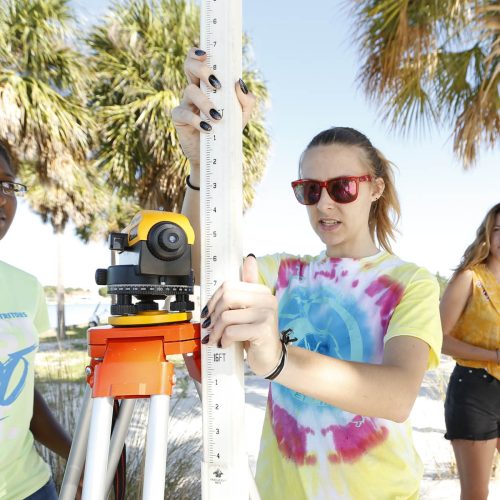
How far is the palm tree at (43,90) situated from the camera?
8.12 metres

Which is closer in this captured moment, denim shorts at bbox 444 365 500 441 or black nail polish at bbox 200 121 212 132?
black nail polish at bbox 200 121 212 132

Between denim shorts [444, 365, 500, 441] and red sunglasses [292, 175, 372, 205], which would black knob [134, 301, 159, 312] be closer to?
red sunglasses [292, 175, 372, 205]

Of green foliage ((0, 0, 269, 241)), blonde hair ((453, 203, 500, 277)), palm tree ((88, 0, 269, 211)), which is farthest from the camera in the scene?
palm tree ((88, 0, 269, 211))

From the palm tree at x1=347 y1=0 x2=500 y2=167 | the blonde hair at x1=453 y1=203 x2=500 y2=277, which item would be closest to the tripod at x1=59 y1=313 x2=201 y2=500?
the blonde hair at x1=453 y1=203 x2=500 y2=277

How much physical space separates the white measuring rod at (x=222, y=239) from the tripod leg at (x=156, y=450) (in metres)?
0.08

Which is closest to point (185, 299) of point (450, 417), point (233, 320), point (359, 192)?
point (233, 320)

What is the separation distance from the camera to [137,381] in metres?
0.91

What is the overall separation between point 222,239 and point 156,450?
40 centimetres

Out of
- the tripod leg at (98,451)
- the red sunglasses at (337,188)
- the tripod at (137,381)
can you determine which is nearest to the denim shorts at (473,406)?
the red sunglasses at (337,188)

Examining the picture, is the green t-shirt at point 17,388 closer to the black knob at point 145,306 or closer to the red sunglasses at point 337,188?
the black knob at point 145,306

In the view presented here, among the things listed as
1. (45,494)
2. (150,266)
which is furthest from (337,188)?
(45,494)

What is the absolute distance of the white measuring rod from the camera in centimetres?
92

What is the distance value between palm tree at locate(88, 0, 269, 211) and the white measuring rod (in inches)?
401

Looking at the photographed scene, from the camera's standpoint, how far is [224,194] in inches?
37.5
